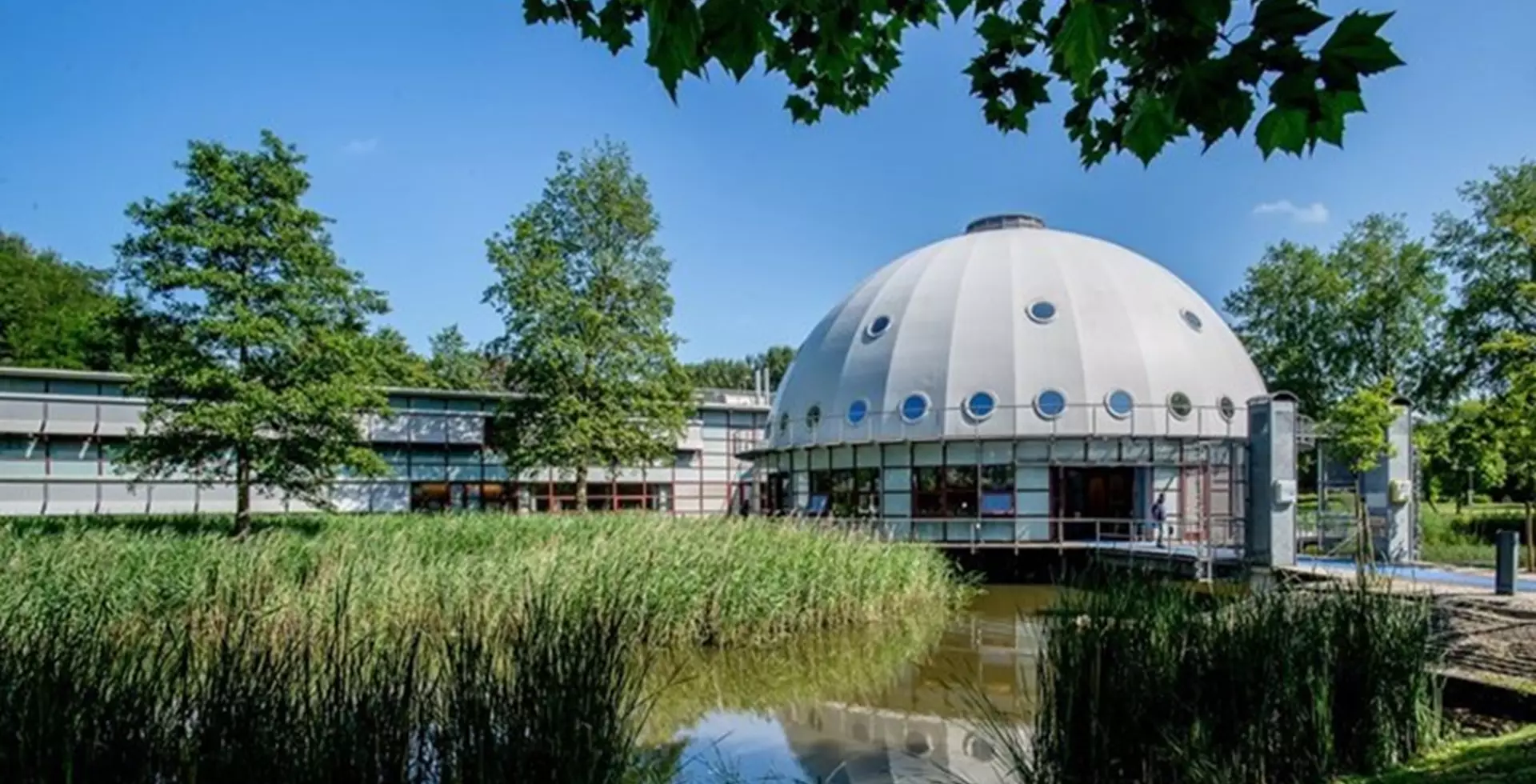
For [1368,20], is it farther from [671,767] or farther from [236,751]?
[671,767]

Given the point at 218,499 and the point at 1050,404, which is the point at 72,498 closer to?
the point at 218,499

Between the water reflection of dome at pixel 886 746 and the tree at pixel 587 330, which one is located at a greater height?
the tree at pixel 587 330

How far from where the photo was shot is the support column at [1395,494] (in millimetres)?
18203

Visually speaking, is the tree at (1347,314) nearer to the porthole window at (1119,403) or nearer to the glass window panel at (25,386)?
the porthole window at (1119,403)

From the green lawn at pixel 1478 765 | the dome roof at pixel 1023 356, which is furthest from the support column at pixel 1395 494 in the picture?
the green lawn at pixel 1478 765

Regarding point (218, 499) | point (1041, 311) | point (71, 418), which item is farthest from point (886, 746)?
point (71, 418)

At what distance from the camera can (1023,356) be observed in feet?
81.6

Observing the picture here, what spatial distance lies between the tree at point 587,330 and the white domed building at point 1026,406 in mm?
4952

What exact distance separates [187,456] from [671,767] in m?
16.1

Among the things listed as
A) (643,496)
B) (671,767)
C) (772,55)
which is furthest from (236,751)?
(643,496)

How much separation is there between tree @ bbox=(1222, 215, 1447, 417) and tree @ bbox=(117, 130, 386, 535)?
1409 inches

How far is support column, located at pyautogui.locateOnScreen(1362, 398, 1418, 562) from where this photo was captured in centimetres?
1820

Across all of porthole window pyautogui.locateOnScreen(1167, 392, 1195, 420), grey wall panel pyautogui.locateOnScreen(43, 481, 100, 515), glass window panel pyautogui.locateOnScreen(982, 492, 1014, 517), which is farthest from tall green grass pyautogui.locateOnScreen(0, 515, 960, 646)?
grey wall panel pyautogui.locateOnScreen(43, 481, 100, 515)

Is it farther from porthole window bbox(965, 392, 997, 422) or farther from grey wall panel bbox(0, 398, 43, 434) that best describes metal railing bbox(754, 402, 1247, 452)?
grey wall panel bbox(0, 398, 43, 434)
